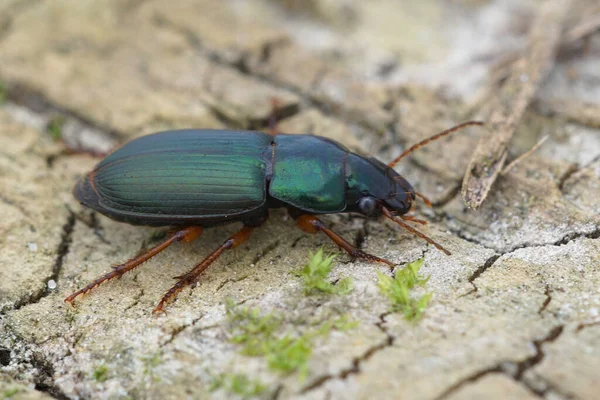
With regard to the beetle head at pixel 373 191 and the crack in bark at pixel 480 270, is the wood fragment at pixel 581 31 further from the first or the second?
the crack in bark at pixel 480 270

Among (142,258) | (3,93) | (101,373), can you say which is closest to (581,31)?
(142,258)

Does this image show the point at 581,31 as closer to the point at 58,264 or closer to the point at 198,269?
the point at 198,269

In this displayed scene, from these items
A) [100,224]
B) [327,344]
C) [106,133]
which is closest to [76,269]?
[100,224]

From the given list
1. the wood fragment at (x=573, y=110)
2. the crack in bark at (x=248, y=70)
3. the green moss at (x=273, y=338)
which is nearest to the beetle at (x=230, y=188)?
the green moss at (x=273, y=338)

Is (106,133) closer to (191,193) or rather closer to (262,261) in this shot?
(191,193)

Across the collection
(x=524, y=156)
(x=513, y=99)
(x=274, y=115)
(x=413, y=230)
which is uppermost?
(x=513, y=99)

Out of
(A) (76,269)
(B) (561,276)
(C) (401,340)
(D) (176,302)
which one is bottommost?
(A) (76,269)
